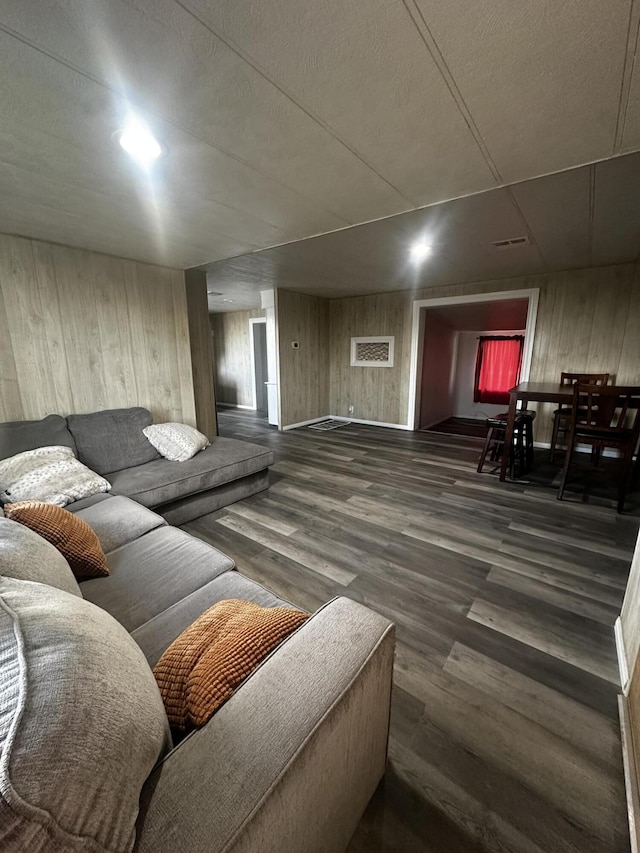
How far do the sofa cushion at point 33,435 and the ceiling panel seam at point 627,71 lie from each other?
346 centimetres

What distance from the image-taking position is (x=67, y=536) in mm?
1417

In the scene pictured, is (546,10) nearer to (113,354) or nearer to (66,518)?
(66,518)

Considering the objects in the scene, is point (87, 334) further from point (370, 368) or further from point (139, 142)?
point (370, 368)

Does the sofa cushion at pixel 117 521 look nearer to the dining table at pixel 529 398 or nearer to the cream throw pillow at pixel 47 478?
the cream throw pillow at pixel 47 478

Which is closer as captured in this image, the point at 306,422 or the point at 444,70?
the point at 444,70

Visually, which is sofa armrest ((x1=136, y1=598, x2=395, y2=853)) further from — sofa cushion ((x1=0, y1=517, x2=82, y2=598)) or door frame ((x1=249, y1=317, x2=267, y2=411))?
door frame ((x1=249, y1=317, x2=267, y2=411))

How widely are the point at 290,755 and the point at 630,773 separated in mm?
1249

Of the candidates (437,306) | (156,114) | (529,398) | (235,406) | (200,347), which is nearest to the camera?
(156,114)

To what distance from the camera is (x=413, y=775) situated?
1130mm

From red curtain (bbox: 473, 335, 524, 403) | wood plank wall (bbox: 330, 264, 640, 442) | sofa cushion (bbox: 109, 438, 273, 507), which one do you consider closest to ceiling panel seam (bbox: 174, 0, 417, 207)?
sofa cushion (bbox: 109, 438, 273, 507)

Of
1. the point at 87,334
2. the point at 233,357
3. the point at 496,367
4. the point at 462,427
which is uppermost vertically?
the point at 87,334

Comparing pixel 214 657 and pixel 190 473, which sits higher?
pixel 214 657

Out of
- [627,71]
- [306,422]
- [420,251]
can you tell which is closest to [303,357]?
[306,422]

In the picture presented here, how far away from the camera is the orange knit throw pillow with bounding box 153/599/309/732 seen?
0.73m
